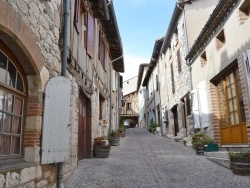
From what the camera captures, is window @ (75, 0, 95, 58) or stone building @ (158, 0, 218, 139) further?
stone building @ (158, 0, 218, 139)

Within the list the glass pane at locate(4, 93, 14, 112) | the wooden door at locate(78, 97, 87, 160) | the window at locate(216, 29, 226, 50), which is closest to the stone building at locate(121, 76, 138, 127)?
the window at locate(216, 29, 226, 50)

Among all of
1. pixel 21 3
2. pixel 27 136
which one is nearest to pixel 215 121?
pixel 27 136

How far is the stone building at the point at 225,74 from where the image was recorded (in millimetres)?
6465

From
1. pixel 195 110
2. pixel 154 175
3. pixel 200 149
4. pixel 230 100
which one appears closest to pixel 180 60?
pixel 195 110

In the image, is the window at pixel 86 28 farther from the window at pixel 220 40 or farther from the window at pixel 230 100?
the window at pixel 230 100

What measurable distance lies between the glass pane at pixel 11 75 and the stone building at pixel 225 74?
4630 mm

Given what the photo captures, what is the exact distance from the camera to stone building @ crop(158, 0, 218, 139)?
36.4 feet

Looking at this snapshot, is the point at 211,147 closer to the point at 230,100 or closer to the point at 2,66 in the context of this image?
the point at 230,100

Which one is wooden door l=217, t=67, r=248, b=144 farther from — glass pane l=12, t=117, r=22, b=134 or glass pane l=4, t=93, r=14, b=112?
glass pane l=4, t=93, r=14, b=112

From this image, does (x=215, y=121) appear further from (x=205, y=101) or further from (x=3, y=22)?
(x=3, y=22)

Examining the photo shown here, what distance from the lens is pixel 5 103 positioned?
326 centimetres

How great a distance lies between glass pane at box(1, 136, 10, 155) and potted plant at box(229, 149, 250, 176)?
4.28 meters

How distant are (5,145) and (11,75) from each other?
0.90 meters

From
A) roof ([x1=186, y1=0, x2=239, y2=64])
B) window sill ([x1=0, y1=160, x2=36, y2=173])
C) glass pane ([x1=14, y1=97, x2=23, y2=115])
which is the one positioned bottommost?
window sill ([x1=0, y1=160, x2=36, y2=173])
